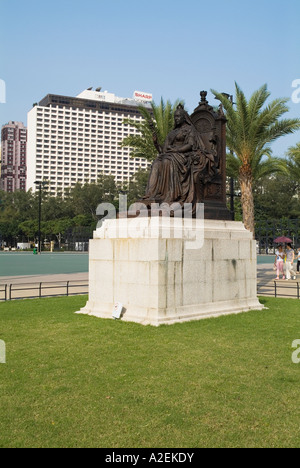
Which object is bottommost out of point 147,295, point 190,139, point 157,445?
point 157,445

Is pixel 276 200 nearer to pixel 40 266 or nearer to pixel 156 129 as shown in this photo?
pixel 40 266

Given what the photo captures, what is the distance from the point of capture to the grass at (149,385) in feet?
12.8

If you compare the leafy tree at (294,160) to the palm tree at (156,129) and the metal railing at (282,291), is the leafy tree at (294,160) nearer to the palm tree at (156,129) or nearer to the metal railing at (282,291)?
the palm tree at (156,129)

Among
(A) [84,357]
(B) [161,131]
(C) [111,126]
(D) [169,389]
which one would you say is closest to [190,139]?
(A) [84,357]

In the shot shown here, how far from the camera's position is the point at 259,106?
19.7m

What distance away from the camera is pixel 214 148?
10961 millimetres

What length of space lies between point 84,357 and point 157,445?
2858mm

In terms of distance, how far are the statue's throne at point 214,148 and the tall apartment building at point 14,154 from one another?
493 ft

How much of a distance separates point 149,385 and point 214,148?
7023mm

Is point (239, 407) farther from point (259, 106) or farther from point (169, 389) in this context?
point (259, 106)
